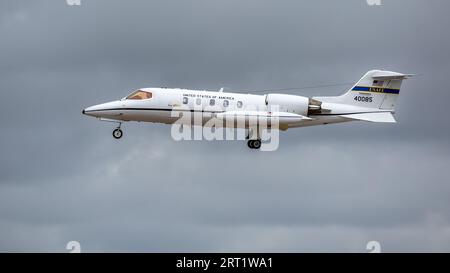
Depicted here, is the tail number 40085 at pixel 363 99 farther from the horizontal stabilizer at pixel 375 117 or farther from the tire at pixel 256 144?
the tire at pixel 256 144

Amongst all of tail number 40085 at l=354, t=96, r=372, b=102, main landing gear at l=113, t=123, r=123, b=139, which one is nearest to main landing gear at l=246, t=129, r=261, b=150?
tail number 40085 at l=354, t=96, r=372, b=102

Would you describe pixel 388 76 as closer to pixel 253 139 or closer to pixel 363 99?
pixel 363 99

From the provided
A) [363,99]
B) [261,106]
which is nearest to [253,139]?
[261,106]

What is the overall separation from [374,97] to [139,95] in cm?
1772

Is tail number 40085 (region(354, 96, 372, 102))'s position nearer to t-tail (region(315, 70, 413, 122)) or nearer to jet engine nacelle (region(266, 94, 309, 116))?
t-tail (region(315, 70, 413, 122))

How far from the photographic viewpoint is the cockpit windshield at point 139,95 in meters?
86.9

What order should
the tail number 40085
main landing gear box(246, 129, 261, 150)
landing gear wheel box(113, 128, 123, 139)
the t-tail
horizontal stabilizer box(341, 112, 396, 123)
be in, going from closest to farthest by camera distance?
main landing gear box(246, 129, 261, 150) < landing gear wheel box(113, 128, 123, 139) < horizontal stabilizer box(341, 112, 396, 123) < the t-tail < the tail number 40085

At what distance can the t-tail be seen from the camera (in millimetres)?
88812

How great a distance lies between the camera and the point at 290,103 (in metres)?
87.1
